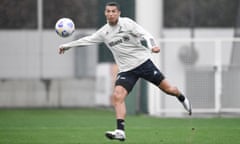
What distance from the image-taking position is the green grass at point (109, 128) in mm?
15477

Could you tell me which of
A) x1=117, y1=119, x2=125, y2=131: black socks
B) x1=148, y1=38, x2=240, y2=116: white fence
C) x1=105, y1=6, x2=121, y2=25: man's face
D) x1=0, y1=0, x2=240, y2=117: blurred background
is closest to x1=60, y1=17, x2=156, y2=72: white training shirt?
x1=105, y1=6, x2=121, y2=25: man's face

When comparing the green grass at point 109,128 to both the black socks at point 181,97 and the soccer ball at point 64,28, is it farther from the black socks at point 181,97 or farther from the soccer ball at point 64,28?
the soccer ball at point 64,28

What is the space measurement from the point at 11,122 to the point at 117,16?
714 centimetres

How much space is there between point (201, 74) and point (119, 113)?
10153 mm

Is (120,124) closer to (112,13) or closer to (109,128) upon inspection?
(112,13)

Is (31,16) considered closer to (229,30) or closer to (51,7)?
(51,7)

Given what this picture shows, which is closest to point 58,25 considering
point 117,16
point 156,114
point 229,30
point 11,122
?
point 117,16

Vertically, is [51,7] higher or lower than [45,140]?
higher

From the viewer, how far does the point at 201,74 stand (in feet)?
79.9

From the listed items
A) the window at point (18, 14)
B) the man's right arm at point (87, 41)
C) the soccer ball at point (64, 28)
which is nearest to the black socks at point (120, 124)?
the man's right arm at point (87, 41)

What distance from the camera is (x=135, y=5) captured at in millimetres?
24828

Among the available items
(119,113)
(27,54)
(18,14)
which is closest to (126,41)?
(119,113)

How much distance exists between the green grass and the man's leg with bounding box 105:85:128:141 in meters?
0.73

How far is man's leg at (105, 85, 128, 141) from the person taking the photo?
14.1 meters
